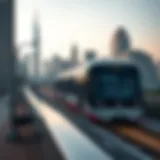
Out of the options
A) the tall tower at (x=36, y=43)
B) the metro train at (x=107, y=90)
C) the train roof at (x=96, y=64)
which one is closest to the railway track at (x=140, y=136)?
the metro train at (x=107, y=90)

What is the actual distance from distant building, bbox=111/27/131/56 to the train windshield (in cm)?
5

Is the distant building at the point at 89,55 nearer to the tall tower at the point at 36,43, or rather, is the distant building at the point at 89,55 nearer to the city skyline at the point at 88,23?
the city skyline at the point at 88,23

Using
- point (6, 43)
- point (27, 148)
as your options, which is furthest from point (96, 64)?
point (27, 148)

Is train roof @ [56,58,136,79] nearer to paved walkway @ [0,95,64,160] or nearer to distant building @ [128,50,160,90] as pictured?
distant building @ [128,50,160,90]

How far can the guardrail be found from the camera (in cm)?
112

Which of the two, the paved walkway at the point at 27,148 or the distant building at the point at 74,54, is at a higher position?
the distant building at the point at 74,54

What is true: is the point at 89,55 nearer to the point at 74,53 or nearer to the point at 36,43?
the point at 74,53

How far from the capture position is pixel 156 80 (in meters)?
0.95

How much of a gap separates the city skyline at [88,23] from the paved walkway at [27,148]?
25 centimetres

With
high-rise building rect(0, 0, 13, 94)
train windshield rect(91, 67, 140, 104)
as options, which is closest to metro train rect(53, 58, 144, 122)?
train windshield rect(91, 67, 140, 104)

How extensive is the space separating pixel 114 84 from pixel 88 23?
19cm

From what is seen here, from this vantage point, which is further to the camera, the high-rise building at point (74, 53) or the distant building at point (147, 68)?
the high-rise building at point (74, 53)

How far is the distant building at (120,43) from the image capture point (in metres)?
0.99

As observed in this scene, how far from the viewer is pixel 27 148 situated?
1.41 metres
